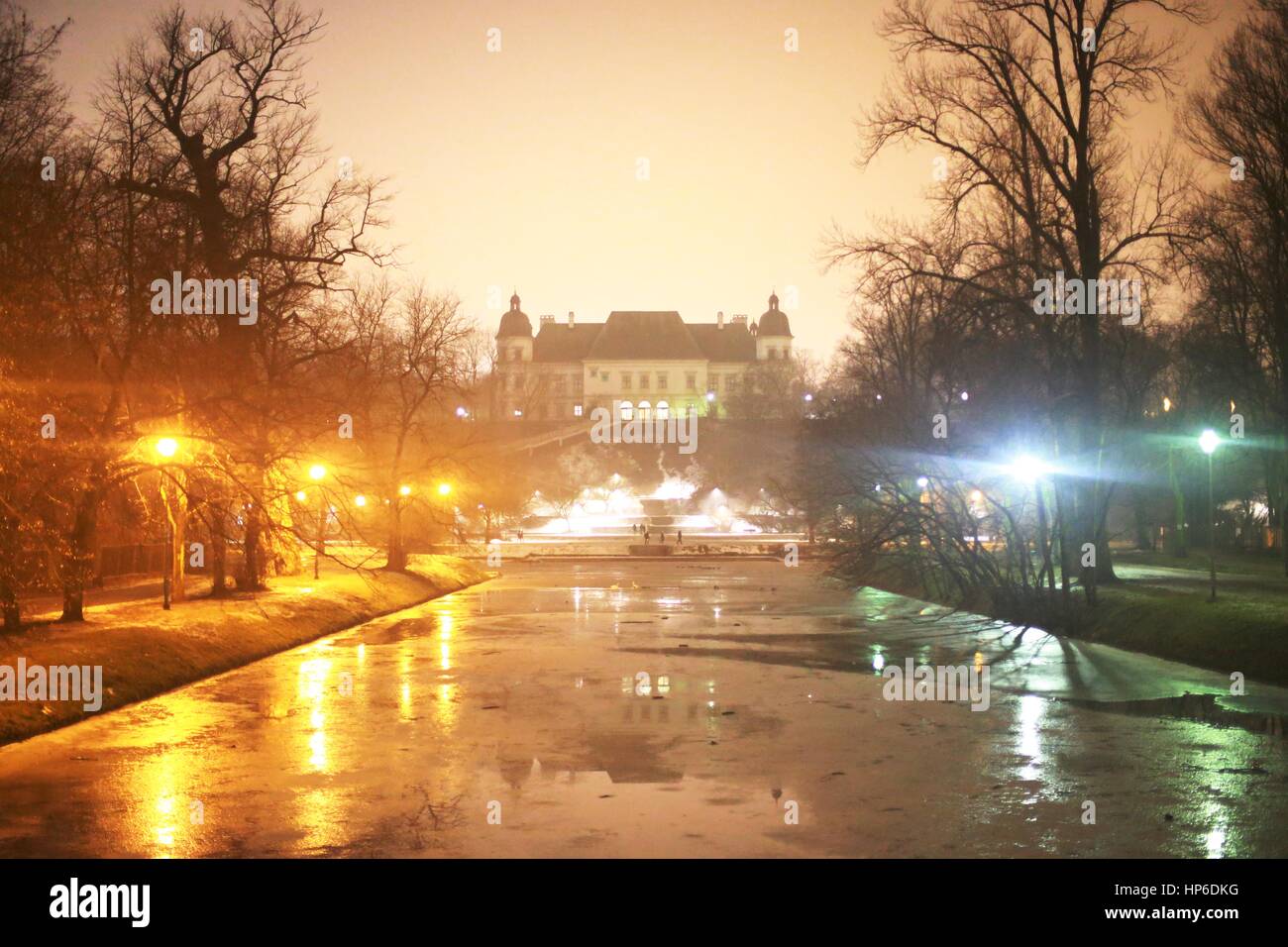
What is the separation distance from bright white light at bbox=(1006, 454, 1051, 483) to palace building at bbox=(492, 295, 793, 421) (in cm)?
14731

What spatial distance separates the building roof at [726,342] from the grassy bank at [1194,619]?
155m

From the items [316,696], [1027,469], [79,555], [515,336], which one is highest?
[515,336]

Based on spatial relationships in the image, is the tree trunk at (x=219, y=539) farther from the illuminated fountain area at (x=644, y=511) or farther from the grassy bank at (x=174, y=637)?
the illuminated fountain area at (x=644, y=511)

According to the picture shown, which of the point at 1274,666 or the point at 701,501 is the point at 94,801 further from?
the point at 701,501

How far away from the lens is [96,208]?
2270cm

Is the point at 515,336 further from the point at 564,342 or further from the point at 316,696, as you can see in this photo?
the point at 316,696

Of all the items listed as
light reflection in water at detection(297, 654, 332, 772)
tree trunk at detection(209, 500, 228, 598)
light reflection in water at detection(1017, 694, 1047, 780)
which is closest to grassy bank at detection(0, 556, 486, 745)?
tree trunk at detection(209, 500, 228, 598)

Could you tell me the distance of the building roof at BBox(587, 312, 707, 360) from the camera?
7402 inches

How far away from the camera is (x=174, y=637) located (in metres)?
23.3

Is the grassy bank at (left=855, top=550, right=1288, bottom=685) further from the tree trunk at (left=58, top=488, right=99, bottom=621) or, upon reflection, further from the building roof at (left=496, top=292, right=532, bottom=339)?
the building roof at (left=496, top=292, right=532, bottom=339)

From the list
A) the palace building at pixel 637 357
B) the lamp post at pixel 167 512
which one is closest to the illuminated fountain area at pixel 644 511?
the palace building at pixel 637 357

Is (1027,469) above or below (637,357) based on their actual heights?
below

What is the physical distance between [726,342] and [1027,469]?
164553mm

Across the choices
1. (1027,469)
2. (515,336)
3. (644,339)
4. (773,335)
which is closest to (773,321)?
(773,335)
